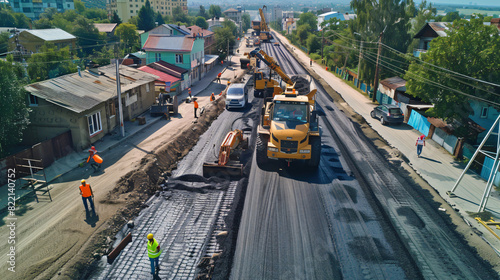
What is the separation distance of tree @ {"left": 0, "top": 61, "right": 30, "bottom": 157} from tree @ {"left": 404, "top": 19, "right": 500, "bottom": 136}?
2532cm

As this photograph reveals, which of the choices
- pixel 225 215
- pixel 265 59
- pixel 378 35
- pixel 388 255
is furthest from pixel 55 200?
pixel 378 35

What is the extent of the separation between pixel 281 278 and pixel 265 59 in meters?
26.9

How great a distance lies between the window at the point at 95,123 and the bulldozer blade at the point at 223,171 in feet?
30.8

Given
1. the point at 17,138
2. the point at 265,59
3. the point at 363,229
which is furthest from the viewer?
the point at 265,59

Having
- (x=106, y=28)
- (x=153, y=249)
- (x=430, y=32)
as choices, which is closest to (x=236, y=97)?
(x=153, y=249)

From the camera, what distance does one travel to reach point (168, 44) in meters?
47.6

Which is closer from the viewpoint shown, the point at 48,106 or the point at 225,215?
the point at 225,215

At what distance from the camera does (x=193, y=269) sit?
1112 cm

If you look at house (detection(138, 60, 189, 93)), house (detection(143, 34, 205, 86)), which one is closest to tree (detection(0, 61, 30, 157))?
house (detection(138, 60, 189, 93))

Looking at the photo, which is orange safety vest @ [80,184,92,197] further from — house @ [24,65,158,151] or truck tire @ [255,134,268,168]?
truck tire @ [255,134,268,168]

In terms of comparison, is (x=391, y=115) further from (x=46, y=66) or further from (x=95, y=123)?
(x=46, y=66)

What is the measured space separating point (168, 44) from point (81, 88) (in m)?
25.8

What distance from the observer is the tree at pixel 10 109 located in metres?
17.7

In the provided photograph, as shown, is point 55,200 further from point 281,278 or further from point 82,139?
point 281,278
